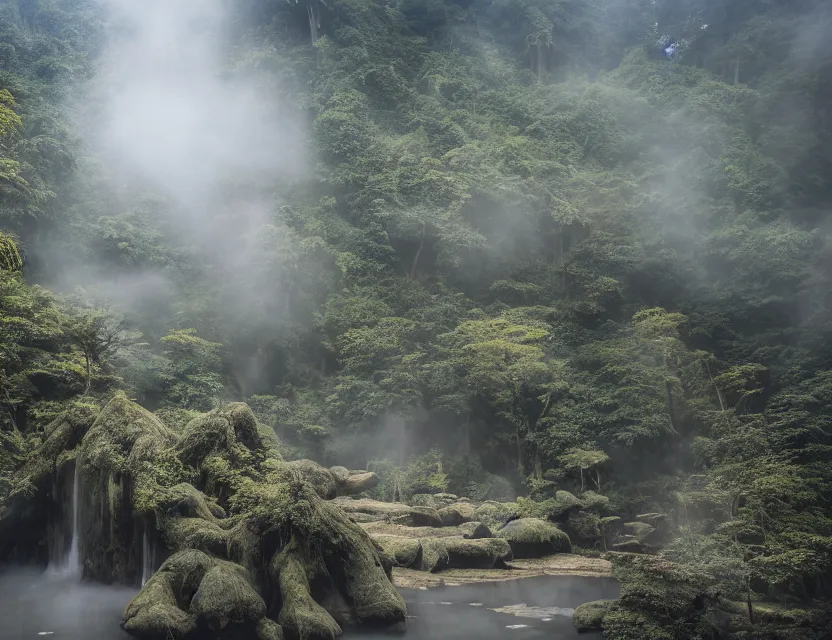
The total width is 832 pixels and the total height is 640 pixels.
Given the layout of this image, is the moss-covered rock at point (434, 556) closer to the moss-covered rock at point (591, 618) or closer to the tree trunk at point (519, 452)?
the moss-covered rock at point (591, 618)

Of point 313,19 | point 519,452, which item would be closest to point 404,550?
point 519,452

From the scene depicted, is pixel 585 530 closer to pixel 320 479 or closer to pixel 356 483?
pixel 356 483

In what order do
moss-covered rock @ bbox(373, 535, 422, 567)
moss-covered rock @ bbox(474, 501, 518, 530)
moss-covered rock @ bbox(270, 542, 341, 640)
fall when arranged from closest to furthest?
moss-covered rock @ bbox(270, 542, 341, 640), moss-covered rock @ bbox(373, 535, 422, 567), moss-covered rock @ bbox(474, 501, 518, 530)

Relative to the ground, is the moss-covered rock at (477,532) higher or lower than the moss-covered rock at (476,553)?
higher

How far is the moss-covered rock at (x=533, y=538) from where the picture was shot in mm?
22688

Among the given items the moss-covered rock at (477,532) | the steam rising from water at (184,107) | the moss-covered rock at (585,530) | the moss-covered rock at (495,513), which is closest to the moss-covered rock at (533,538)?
the moss-covered rock at (477,532)

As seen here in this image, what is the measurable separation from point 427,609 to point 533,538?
26.1 feet

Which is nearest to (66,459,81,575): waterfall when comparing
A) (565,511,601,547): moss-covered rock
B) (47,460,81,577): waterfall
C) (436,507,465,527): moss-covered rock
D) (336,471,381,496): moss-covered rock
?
(47,460,81,577): waterfall

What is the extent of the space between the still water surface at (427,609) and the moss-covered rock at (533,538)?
3.22 metres

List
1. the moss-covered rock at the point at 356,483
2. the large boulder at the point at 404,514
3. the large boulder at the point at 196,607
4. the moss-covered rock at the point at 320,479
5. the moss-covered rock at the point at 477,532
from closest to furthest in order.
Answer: the large boulder at the point at 196,607 < the moss-covered rock at the point at 477,532 < the moss-covered rock at the point at 320,479 < the large boulder at the point at 404,514 < the moss-covered rock at the point at 356,483

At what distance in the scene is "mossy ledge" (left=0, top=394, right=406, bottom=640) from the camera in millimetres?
13055

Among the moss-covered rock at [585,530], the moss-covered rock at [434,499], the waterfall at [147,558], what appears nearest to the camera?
the waterfall at [147,558]

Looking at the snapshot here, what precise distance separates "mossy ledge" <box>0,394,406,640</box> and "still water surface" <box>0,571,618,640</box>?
713 mm

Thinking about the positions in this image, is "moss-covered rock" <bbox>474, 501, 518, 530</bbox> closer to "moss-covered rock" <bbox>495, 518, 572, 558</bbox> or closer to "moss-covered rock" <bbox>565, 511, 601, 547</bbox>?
"moss-covered rock" <bbox>495, 518, 572, 558</bbox>
